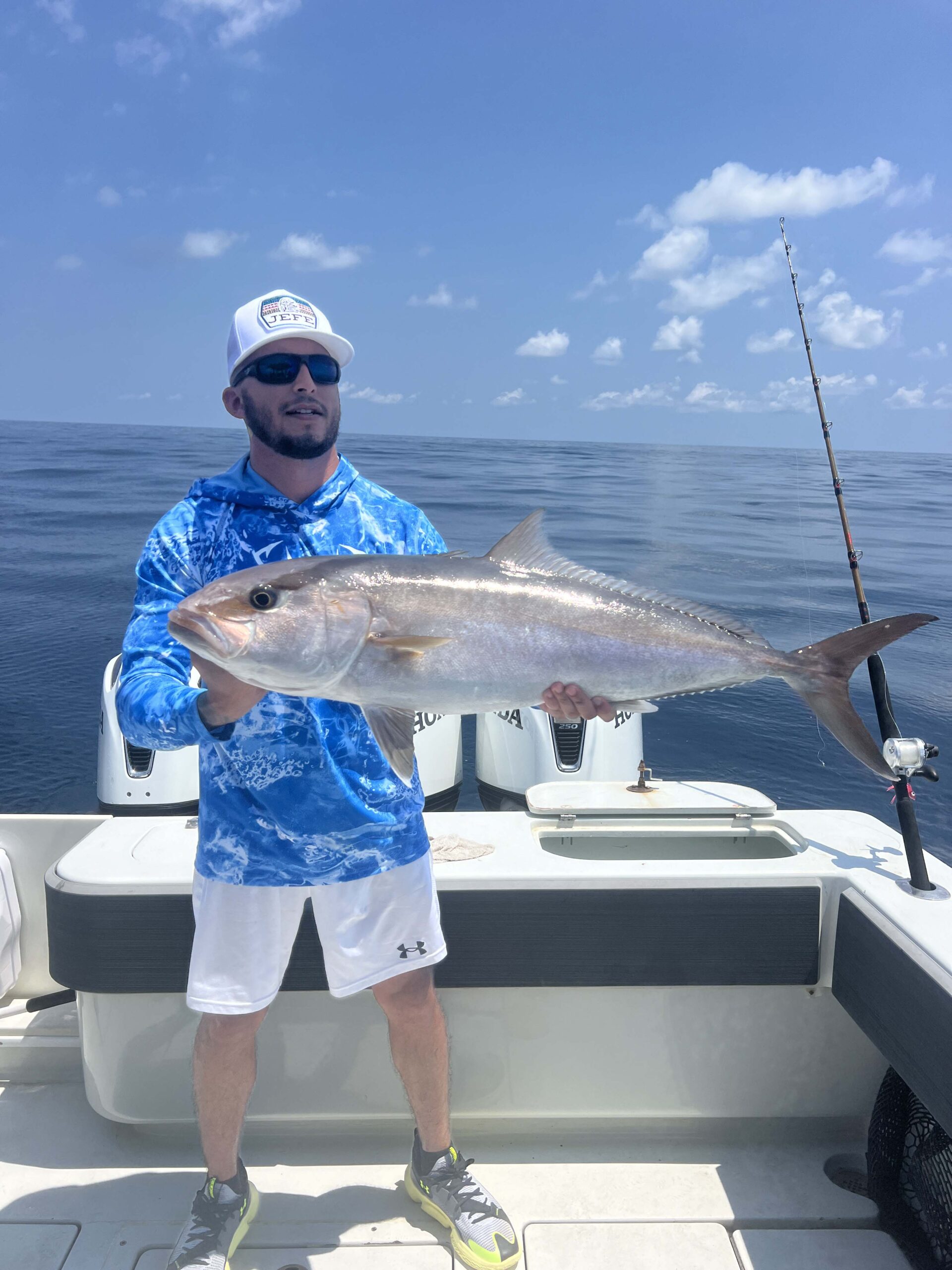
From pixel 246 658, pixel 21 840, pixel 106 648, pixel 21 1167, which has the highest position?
pixel 106 648

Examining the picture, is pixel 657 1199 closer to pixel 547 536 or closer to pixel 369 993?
pixel 369 993

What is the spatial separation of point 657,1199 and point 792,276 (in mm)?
3611

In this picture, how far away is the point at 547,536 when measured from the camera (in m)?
2.17

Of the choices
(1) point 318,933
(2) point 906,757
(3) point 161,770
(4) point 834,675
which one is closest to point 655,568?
(3) point 161,770

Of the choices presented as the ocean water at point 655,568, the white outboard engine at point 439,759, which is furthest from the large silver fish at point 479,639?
the ocean water at point 655,568

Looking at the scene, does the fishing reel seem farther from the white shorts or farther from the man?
the white shorts

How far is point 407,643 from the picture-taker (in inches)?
73.3

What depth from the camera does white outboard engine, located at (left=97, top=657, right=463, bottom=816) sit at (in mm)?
4441

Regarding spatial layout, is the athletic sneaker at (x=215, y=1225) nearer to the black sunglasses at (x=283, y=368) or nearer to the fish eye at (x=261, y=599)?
the fish eye at (x=261, y=599)

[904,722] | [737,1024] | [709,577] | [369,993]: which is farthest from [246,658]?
[709,577]

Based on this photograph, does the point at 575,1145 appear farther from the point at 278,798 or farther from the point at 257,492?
the point at 257,492

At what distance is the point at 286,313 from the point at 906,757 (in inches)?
80.6

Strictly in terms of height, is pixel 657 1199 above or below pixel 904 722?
below

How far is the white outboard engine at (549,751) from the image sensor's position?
15.1 feet
